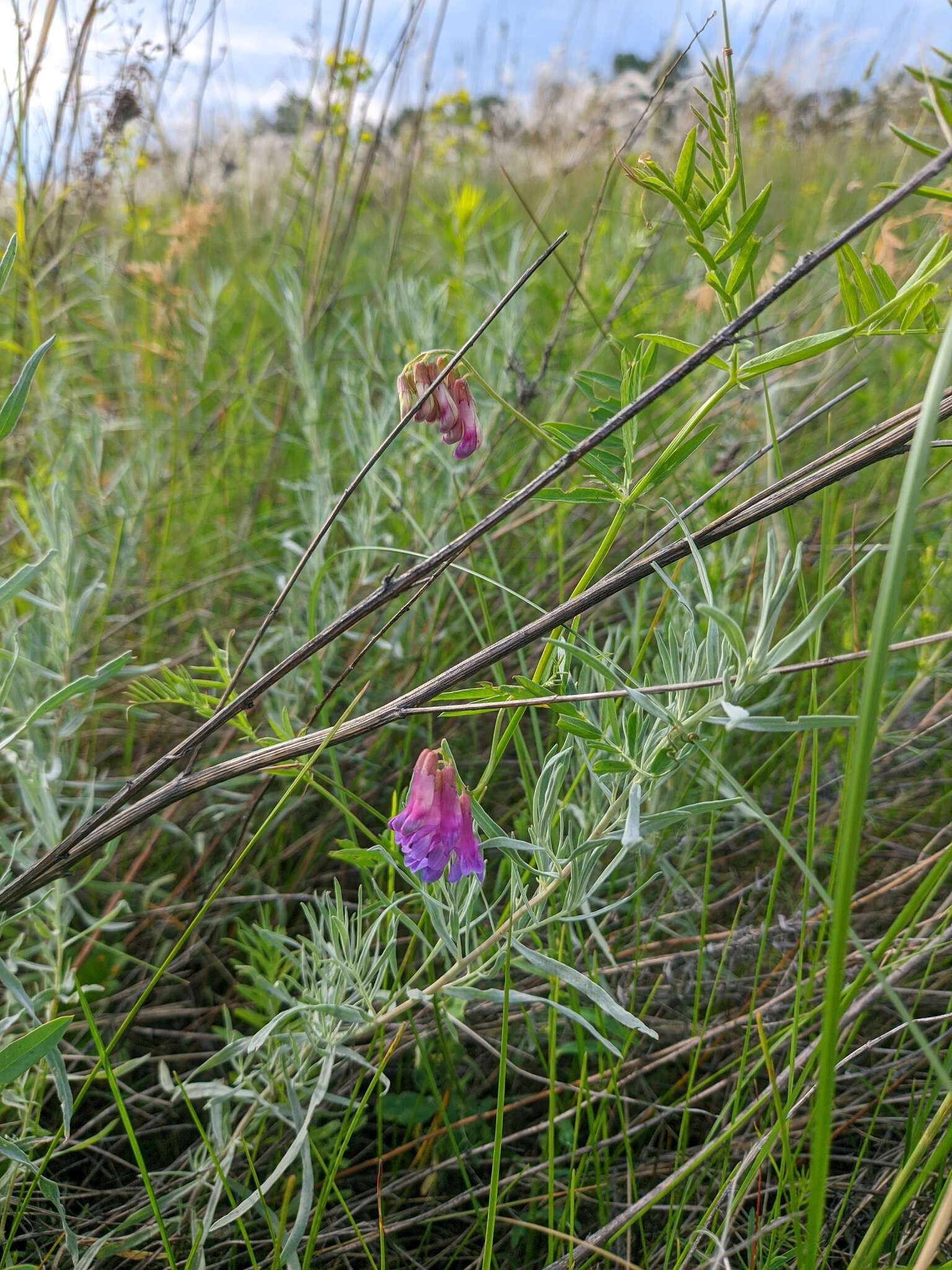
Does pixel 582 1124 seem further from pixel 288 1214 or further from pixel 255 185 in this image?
pixel 255 185

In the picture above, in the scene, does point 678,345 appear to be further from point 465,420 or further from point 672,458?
point 465,420

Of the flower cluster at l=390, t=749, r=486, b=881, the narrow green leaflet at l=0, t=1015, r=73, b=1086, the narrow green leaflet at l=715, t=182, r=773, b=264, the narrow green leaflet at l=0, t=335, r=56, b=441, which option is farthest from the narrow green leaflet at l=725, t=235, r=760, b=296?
the narrow green leaflet at l=0, t=1015, r=73, b=1086

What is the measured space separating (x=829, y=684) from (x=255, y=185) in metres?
4.47

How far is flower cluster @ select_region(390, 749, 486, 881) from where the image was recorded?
0.83 m

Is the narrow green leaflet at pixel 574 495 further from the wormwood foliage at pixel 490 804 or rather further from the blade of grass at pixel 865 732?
the blade of grass at pixel 865 732

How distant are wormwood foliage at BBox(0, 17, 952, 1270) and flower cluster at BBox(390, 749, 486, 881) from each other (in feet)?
0.14

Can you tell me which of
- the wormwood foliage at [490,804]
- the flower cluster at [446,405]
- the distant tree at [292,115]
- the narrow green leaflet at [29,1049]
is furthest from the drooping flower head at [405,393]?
the distant tree at [292,115]

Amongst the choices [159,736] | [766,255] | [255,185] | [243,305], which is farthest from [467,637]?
[255,185]

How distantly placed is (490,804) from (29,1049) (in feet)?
3.24

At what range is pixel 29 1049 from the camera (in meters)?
0.81

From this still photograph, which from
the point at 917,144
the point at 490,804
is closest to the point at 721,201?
the point at 917,144

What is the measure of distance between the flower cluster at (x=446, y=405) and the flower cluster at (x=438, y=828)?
35 cm

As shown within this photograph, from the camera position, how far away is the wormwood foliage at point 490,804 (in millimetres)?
835

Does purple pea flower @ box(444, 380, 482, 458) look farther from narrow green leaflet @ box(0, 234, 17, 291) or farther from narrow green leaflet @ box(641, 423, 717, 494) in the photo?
narrow green leaflet @ box(0, 234, 17, 291)
